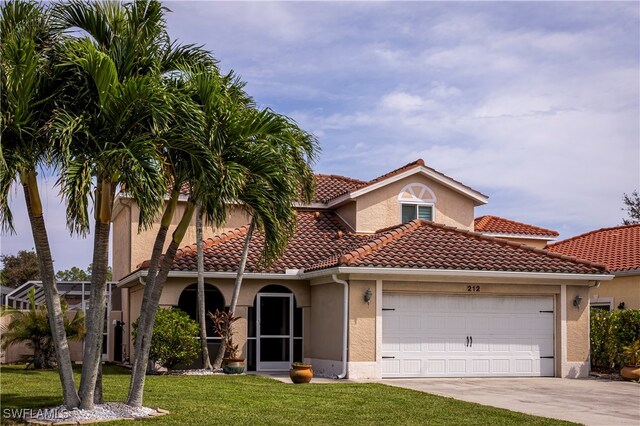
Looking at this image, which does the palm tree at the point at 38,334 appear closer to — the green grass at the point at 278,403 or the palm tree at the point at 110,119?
the green grass at the point at 278,403

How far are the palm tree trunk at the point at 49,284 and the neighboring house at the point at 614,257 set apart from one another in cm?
1919

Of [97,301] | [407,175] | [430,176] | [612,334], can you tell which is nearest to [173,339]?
[97,301]

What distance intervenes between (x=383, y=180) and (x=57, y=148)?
15509 millimetres

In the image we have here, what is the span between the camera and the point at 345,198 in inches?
1083

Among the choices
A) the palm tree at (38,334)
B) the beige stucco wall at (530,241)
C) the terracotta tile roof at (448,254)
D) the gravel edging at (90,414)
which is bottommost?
the gravel edging at (90,414)

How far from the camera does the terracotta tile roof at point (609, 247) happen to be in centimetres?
2784

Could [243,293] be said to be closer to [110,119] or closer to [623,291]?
[110,119]

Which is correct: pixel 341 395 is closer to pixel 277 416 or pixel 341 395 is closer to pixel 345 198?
pixel 277 416

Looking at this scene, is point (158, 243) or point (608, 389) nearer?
point (158, 243)

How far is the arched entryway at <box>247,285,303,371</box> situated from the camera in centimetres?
2503

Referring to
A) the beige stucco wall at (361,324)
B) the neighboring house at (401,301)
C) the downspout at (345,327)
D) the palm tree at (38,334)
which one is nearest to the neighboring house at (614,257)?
the neighboring house at (401,301)

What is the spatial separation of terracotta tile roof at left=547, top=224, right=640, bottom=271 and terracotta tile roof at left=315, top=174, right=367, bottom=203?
29.2ft

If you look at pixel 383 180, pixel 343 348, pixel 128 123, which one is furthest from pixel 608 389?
pixel 128 123

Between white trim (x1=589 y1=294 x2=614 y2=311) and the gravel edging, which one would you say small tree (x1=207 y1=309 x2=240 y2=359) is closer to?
the gravel edging
